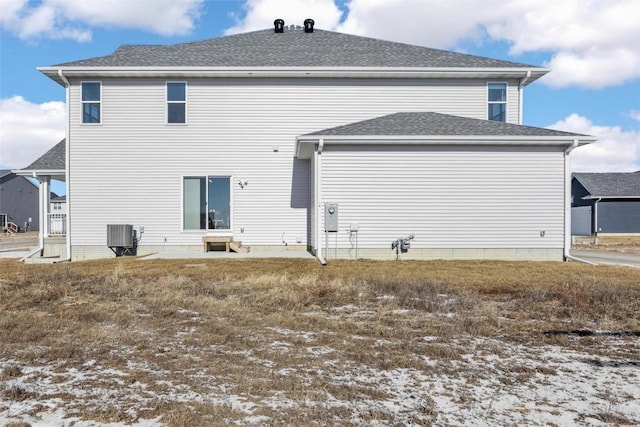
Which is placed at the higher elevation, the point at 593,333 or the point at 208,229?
the point at 208,229

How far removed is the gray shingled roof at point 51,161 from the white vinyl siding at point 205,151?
149 cm

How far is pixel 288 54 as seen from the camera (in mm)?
14250

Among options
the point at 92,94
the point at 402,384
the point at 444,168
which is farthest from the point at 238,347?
the point at 92,94

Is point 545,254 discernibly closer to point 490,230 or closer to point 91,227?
→ point 490,230

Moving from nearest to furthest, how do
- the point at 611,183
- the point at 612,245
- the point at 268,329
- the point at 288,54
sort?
the point at 268,329, the point at 288,54, the point at 612,245, the point at 611,183

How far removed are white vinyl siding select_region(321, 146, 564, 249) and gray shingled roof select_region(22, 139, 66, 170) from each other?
30.4 feet

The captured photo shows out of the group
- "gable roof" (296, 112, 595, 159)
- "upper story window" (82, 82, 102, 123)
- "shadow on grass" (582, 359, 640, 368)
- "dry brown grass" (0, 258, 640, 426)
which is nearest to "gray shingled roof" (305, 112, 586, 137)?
"gable roof" (296, 112, 595, 159)

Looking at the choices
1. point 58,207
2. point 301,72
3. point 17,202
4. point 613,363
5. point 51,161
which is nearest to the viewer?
point 613,363

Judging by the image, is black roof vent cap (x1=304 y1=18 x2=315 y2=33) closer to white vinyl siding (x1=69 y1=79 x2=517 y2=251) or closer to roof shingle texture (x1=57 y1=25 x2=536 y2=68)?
roof shingle texture (x1=57 y1=25 x2=536 y2=68)

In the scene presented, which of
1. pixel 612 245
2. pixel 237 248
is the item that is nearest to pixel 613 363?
pixel 237 248

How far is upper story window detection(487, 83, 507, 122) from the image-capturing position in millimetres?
13852

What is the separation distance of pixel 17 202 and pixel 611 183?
2090 inches

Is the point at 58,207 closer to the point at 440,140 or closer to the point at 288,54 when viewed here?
the point at 288,54

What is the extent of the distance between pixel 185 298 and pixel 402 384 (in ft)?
13.4
